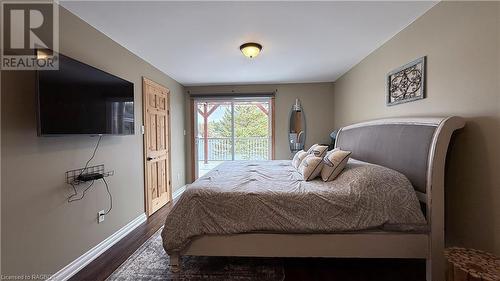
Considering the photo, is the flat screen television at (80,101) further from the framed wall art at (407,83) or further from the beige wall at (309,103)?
the framed wall art at (407,83)

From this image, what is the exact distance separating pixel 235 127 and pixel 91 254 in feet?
11.9

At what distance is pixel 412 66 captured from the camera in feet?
7.51

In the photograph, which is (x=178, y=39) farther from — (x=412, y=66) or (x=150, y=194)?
(x=412, y=66)

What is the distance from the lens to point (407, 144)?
2023mm

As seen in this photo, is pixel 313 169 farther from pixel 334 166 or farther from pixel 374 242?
pixel 374 242

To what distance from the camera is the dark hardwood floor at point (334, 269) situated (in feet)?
6.25

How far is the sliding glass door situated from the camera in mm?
5184

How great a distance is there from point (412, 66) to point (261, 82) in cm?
298

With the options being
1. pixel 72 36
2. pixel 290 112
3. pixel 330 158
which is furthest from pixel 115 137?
pixel 290 112

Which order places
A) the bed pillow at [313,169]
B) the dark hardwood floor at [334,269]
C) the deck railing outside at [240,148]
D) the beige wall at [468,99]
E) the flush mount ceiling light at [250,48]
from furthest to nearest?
the deck railing outside at [240,148] < the flush mount ceiling light at [250,48] < the bed pillow at [313,169] < the dark hardwood floor at [334,269] < the beige wall at [468,99]

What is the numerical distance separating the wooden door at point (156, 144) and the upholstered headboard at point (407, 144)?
2.95m

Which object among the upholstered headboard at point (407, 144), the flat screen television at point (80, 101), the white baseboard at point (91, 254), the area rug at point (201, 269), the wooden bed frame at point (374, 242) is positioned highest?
the flat screen television at point (80, 101)

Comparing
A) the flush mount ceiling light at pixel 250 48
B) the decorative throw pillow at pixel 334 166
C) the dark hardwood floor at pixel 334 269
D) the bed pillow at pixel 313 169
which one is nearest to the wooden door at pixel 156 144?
the dark hardwood floor at pixel 334 269

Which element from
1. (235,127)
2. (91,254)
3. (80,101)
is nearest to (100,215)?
(91,254)
